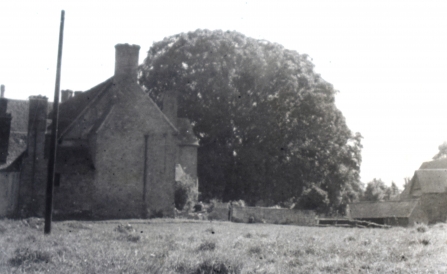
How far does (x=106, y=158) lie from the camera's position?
3819 centimetres

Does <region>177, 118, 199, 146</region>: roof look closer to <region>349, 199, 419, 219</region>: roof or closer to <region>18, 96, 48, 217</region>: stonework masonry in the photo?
<region>18, 96, 48, 217</region>: stonework masonry

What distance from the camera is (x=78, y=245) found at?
16.4 metres

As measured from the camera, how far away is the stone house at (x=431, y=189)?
60.8 metres

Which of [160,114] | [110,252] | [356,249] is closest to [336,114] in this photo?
[160,114]

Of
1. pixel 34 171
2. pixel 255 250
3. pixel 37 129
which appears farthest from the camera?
pixel 37 129

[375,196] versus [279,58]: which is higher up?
[279,58]

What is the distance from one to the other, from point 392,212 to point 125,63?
33891 mm

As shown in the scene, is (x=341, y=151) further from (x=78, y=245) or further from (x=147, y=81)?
(x=78, y=245)

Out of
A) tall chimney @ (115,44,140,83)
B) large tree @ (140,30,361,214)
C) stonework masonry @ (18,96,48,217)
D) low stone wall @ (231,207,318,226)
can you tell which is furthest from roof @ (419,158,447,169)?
stonework masonry @ (18,96,48,217)

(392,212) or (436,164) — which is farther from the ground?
(436,164)

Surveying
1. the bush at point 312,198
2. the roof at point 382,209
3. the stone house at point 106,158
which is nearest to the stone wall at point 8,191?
the stone house at point 106,158

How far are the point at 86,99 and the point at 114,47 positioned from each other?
5.11 m

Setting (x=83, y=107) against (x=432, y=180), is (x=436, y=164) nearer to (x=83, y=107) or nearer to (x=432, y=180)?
(x=432, y=180)

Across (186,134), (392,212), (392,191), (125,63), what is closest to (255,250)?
(125,63)
